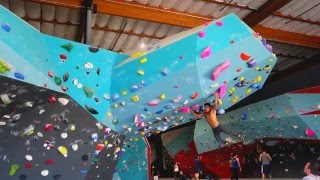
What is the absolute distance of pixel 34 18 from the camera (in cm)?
807

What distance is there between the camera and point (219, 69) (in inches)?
214

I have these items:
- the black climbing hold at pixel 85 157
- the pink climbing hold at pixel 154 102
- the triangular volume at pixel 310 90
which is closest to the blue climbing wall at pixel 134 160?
the pink climbing hold at pixel 154 102

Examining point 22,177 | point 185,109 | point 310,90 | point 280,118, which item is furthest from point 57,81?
point 280,118

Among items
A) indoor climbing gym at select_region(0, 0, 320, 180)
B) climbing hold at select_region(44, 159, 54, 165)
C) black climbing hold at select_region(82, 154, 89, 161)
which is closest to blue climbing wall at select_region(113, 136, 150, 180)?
indoor climbing gym at select_region(0, 0, 320, 180)

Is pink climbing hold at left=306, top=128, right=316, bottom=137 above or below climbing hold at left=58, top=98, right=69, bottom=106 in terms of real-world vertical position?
below

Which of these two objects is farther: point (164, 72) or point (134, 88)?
point (134, 88)

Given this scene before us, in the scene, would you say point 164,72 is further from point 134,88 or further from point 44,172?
point 44,172

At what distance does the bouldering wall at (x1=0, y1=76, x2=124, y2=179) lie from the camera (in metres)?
4.60

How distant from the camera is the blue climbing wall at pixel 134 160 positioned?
8.19 m

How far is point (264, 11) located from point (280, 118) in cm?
458

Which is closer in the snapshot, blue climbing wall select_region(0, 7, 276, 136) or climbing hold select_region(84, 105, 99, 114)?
blue climbing wall select_region(0, 7, 276, 136)

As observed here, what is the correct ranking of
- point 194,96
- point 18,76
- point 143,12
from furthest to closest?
point 143,12 < point 194,96 < point 18,76

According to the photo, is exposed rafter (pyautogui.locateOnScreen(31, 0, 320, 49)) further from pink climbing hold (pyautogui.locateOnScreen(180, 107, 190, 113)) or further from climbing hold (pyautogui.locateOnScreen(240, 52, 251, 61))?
climbing hold (pyautogui.locateOnScreen(240, 52, 251, 61))

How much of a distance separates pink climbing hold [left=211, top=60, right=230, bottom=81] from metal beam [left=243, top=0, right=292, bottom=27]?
332cm
